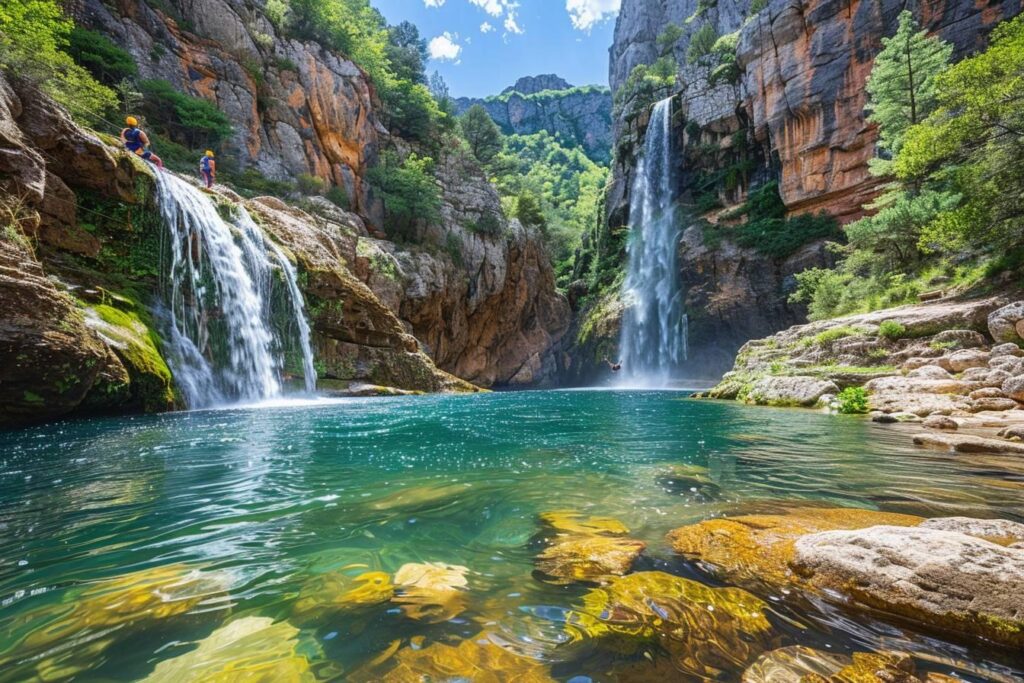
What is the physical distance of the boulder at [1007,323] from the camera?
9.46 meters

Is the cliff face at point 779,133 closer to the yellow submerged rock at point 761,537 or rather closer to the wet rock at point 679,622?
the yellow submerged rock at point 761,537

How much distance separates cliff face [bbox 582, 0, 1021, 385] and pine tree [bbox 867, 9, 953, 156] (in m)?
6.23

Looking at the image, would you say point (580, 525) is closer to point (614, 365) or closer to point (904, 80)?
point (904, 80)

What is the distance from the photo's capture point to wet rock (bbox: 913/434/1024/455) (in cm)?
509

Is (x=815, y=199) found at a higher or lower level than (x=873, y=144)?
lower

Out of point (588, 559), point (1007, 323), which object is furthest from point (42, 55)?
point (1007, 323)

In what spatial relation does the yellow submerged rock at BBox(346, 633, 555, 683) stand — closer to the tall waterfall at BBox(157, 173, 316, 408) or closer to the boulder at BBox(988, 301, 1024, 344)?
the tall waterfall at BBox(157, 173, 316, 408)

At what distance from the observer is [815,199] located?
93.8 ft

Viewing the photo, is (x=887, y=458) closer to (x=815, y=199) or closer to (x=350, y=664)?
(x=350, y=664)

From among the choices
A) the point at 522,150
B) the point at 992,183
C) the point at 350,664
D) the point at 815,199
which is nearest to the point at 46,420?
the point at 350,664

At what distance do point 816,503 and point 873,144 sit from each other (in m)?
32.0

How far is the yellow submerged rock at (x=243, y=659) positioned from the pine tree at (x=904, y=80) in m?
26.6

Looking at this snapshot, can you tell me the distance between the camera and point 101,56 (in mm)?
20203

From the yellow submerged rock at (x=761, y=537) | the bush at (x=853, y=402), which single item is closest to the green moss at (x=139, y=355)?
the yellow submerged rock at (x=761, y=537)
